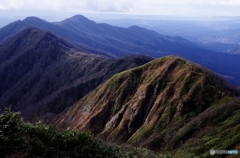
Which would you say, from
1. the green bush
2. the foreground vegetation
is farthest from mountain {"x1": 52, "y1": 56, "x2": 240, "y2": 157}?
the green bush

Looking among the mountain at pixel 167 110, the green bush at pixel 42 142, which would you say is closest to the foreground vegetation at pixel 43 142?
the green bush at pixel 42 142

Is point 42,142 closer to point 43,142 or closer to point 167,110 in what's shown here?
point 43,142

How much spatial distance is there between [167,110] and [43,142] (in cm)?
7886

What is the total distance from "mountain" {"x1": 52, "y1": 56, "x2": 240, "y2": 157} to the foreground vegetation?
3237 cm

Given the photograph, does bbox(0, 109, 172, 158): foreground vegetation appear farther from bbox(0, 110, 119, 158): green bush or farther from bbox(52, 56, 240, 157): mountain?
bbox(52, 56, 240, 157): mountain

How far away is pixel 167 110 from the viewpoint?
102062 millimetres

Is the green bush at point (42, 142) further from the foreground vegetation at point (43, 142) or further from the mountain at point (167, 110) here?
the mountain at point (167, 110)

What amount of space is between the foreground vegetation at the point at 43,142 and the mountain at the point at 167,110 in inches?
1274

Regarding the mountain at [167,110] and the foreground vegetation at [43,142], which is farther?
the mountain at [167,110]

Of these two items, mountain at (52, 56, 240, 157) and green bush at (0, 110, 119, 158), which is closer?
green bush at (0, 110, 119, 158)

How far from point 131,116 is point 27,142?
87552 millimetres

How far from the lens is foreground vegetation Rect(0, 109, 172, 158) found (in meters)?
24.5

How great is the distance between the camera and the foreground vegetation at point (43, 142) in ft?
80.5

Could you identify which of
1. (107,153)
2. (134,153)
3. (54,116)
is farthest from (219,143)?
(54,116)
